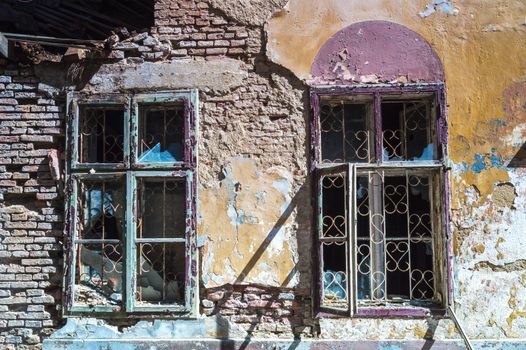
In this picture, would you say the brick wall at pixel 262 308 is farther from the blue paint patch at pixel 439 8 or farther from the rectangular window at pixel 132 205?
the blue paint patch at pixel 439 8

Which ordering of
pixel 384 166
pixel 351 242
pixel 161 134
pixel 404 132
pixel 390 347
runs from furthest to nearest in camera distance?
1. pixel 161 134
2. pixel 404 132
3. pixel 384 166
4. pixel 390 347
5. pixel 351 242

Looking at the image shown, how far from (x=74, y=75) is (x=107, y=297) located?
5.85 ft

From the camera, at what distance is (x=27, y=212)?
13.8 ft

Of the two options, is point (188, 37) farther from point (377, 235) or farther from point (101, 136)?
point (377, 235)

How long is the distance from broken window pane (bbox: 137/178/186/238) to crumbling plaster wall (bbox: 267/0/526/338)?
51.8 inches

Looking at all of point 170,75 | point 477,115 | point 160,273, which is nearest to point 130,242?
point 160,273

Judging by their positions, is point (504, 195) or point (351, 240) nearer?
point (351, 240)

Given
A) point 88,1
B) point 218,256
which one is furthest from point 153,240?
point 88,1

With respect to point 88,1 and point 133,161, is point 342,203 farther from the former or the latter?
point 88,1

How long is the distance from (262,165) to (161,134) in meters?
0.89

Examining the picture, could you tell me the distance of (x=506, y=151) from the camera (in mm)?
4105

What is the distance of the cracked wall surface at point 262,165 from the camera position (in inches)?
159

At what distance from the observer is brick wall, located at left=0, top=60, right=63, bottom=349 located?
13.5 ft

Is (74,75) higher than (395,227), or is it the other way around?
(74,75)
